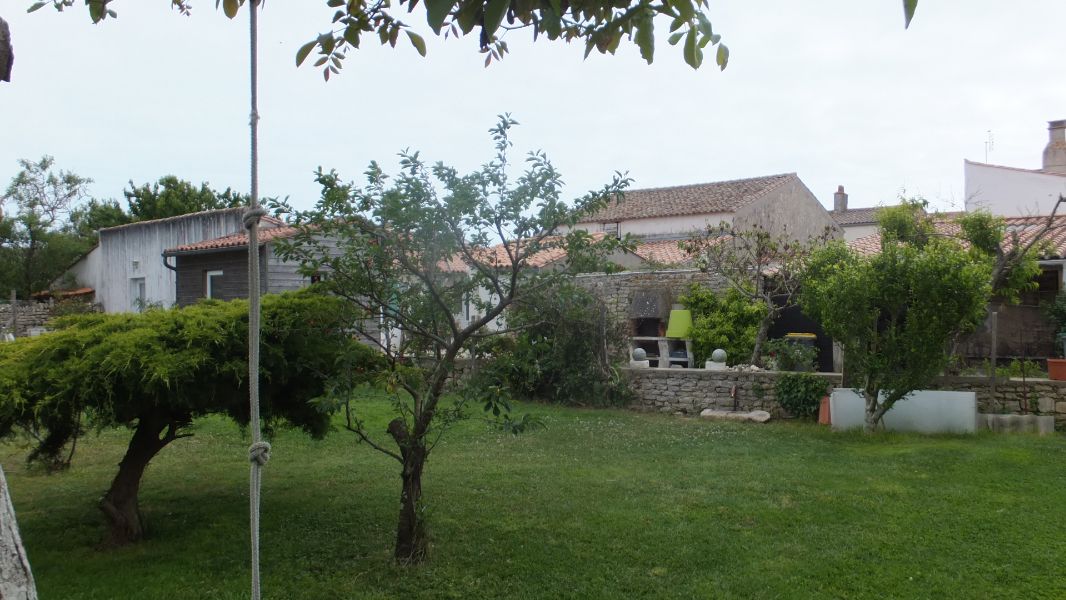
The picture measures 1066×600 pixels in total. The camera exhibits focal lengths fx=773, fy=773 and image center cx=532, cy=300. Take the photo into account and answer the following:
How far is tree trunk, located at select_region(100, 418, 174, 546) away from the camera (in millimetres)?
5875

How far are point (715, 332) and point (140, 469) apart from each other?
1194 centimetres

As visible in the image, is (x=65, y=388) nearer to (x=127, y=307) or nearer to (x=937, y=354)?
(x=937, y=354)

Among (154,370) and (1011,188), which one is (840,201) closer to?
(1011,188)

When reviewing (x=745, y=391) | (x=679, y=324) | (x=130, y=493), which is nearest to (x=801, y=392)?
(x=745, y=391)

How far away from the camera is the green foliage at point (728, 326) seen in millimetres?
15523

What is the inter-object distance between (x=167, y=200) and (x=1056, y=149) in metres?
33.0

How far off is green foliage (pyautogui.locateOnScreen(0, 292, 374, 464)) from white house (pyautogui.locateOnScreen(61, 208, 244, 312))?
1640 cm

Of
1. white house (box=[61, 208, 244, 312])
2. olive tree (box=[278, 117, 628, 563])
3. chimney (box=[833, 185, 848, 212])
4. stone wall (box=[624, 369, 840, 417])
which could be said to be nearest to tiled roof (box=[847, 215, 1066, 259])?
stone wall (box=[624, 369, 840, 417])

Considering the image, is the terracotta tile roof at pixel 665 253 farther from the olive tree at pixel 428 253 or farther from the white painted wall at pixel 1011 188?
A: the olive tree at pixel 428 253

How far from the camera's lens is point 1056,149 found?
2494 cm

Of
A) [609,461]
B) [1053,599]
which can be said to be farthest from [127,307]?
[1053,599]

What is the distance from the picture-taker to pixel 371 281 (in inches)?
208

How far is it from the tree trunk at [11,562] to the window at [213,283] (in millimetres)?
20315

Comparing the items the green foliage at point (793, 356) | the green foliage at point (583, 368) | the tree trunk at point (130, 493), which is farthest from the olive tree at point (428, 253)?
the green foliage at point (793, 356)
